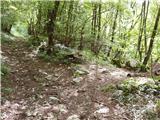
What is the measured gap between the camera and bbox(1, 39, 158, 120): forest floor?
686cm

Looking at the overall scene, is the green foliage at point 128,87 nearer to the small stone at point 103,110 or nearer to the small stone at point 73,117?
the small stone at point 103,110

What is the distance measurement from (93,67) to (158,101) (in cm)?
437

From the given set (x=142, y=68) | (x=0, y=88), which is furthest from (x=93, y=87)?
(x=142, y=68)

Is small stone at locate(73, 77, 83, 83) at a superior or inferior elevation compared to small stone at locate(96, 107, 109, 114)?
superior

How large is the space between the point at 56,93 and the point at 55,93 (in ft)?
0.10

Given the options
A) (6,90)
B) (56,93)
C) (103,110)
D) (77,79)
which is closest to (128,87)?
(103,110)

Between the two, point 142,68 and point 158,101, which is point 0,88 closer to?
point 158,101

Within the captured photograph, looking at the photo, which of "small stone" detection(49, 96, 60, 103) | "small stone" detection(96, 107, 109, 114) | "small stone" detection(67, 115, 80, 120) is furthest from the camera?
"small stone" detection(49, 96, 60, 103)

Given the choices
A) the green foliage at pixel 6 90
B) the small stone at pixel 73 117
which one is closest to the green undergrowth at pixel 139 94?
the small stone at pixel 73 117

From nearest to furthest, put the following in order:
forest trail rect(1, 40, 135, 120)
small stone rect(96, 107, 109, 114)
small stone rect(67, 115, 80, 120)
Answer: small stone rect(67, 115, 80, 120) → forest trail rect(1, 40, 135, 120) → small stone rect(96, 107, 109, 114)

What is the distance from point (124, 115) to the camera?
6812 millimetres

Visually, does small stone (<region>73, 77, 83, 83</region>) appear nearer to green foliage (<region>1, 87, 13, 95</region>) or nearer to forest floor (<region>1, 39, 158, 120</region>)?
forest floor (<region>1, 39, 158, 120</region>)

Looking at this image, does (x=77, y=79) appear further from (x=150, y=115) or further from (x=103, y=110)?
(x=150, y=115)

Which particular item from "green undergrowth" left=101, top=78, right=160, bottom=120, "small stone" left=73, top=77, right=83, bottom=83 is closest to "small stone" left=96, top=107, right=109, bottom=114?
"green undergrowth" left=101, top=78, right=160, bottom=120
